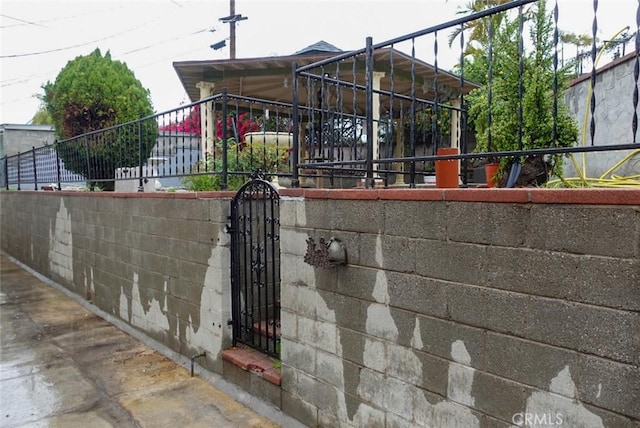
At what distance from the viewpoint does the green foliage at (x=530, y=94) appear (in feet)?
7.84

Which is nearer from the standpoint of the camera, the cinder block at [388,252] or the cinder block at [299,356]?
the cinder block at [388,252]

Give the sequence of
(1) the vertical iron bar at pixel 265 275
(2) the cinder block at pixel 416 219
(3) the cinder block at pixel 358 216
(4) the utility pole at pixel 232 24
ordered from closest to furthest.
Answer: (2) the cinder block at pixel 416 219, (3) the cinder block at pixel 358 216, (1) the vertical iron bar at pixel 265 275, (4) the utility pole at pixel 232 24

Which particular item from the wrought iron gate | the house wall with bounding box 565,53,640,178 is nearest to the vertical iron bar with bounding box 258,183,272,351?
the wrought iron gate

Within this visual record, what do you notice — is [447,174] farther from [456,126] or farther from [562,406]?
[456,126]

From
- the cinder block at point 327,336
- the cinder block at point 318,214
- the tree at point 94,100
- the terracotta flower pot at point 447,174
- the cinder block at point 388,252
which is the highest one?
the tree at point 94,100

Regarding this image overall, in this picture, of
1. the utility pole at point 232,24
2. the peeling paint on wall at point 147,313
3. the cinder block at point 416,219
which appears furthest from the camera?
the utility pole at point 232,24

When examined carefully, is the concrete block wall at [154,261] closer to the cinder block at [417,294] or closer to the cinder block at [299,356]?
the cinder block at [299,356]

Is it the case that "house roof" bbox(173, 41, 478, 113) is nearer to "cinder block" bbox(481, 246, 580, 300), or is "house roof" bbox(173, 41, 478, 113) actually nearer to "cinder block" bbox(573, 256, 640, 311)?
"cinder block" bbox(481, 246, 580, 300)

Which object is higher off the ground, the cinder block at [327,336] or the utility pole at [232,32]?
the utility pole at [232,32]

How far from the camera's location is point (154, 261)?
15.8ft

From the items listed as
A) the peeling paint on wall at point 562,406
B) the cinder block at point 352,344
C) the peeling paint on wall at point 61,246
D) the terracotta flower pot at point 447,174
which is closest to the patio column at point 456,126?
the terracotta flower pot at point 447,174

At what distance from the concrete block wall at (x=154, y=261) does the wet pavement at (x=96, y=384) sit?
0.84 ft

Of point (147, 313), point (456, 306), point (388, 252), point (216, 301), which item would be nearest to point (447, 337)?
point (456, 306)

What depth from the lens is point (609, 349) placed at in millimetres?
1636
